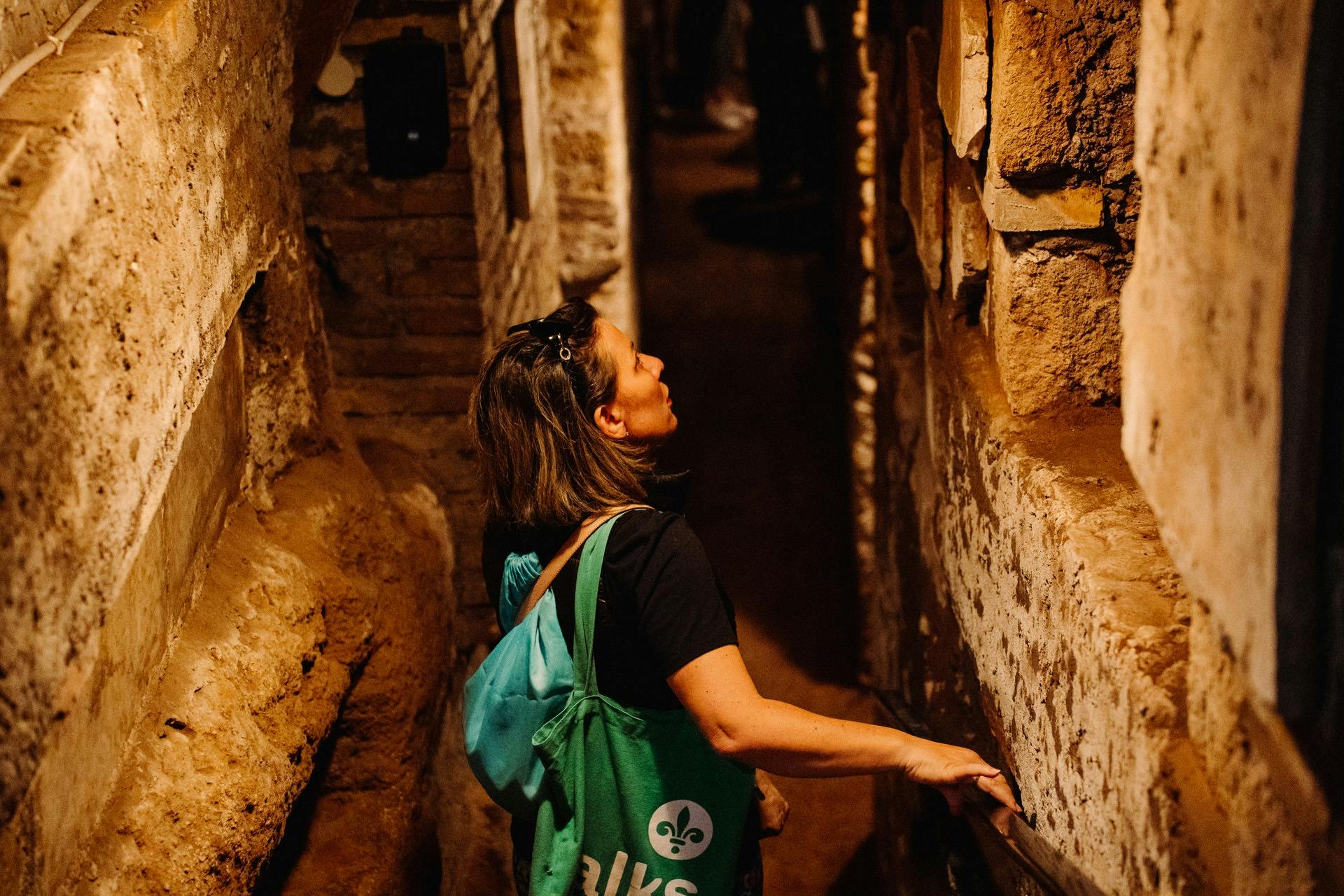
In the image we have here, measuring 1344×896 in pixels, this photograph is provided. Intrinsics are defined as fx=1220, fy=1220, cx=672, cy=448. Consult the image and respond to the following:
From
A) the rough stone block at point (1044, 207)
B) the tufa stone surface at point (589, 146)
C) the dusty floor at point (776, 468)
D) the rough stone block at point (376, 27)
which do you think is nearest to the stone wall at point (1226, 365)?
the rough stone block at point (1044, 207)

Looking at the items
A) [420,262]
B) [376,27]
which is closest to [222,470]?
[420,262]

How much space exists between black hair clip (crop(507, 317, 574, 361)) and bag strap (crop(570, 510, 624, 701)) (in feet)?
0.95

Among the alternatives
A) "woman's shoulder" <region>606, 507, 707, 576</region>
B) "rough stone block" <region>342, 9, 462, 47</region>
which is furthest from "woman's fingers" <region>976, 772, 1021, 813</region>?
"rough stone block" <region>342, 9, 462, 47</region>

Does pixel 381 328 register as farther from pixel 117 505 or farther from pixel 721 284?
pixel 721 284

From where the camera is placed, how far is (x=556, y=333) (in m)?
1.82

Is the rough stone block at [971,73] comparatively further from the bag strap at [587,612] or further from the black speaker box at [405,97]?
the black speaker box at [405,97]

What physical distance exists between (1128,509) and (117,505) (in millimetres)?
1163

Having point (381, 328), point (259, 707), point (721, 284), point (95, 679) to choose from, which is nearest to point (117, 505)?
point (95, 679)

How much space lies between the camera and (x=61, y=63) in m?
1.33

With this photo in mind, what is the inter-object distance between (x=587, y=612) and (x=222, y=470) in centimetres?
61

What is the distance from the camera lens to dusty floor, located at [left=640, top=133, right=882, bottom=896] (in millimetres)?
3613

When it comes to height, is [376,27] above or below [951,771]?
above

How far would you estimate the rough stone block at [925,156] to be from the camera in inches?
92.9

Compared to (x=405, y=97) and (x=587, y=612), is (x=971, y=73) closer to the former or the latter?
(x=587, y=612)
